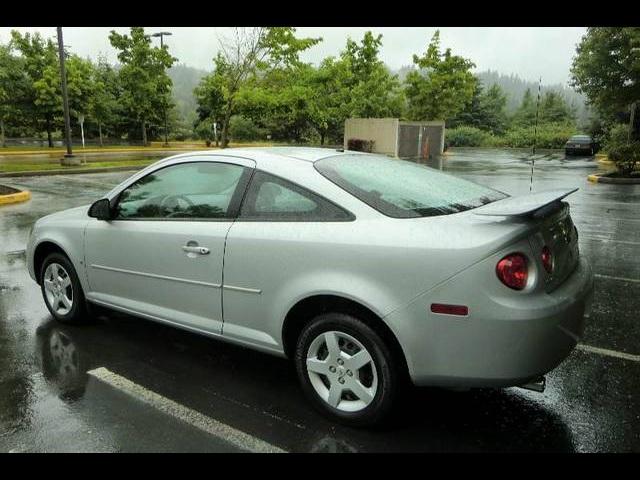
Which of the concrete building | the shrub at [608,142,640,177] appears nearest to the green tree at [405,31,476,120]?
the concrete building

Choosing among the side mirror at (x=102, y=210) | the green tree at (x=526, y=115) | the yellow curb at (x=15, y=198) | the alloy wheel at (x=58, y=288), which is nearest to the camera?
the side mirror at (x=102, y=210)

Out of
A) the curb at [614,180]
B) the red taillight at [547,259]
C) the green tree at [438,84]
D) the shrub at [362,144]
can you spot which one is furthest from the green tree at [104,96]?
the red taillight at [547,259]

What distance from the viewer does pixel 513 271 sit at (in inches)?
101

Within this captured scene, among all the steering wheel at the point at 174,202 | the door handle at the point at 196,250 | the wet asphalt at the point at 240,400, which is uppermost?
the steering wheel at the point at 174,202

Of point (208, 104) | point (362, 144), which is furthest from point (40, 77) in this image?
point (362, 144)

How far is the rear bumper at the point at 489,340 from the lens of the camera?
254 cm

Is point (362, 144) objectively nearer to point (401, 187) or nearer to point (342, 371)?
point (401, 187)

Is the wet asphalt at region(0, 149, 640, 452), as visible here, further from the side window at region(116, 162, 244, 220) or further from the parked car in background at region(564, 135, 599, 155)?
the parked car in background at region(564, 135, 599, 155)

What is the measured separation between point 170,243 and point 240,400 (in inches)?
45.8

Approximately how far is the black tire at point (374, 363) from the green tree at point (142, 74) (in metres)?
37.8

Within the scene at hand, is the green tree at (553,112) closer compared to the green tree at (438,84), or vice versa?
the green tree at (438,84)

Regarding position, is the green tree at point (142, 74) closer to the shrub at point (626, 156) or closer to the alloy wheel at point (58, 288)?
the shrub at point (626, 156)

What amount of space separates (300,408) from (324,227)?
1122 millimetres

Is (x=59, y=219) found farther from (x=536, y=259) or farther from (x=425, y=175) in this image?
(x=536, y=259)
